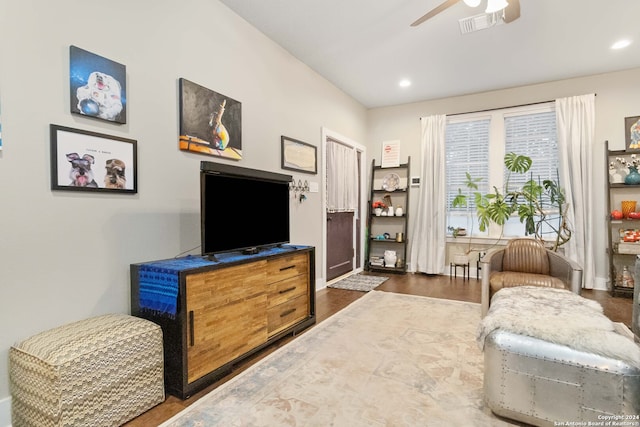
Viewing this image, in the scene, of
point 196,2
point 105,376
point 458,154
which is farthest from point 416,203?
point 105,376

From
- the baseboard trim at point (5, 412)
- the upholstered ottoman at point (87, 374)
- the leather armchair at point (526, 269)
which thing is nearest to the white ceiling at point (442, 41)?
the leather armchair at point (526, 269)

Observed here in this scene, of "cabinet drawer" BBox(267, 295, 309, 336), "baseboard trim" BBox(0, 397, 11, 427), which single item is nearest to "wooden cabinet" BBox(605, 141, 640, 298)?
"cabinet drawer" BBox(267, 295, 309, 336)

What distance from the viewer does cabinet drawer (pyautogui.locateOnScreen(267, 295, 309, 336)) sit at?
8.55 ft

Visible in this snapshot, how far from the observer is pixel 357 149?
18.5 feet

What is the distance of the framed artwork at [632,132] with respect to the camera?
14.0 feet

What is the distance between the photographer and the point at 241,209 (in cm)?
249

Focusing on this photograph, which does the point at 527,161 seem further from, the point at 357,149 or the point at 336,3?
the point at 336,3

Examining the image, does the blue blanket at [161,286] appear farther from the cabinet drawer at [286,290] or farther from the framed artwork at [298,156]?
the framed artwork at [298,156]

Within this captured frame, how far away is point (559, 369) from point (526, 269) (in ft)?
6.94

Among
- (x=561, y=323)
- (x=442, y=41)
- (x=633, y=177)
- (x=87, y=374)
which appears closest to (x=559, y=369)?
(x=561, y=323)

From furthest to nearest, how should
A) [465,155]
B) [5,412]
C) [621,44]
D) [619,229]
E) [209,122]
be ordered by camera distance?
[465,155] → [619,229] → [621,44] → [209,122] → [5,412]

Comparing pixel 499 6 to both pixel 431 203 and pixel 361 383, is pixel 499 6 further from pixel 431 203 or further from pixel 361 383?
pixel 431 203

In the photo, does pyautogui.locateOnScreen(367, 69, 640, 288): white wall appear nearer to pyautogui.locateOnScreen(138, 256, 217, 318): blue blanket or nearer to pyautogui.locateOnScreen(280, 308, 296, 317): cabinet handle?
pyautogui.locateOnScreen(280, 308, 296, 317): cabinet handle

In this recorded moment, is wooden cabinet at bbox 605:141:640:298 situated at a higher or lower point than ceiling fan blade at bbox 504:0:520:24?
lower
